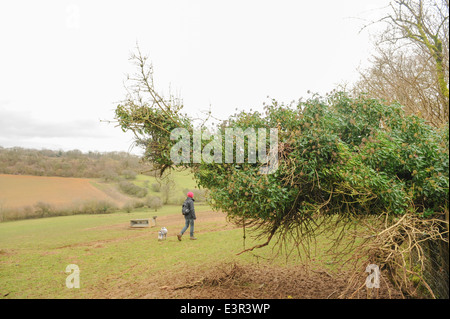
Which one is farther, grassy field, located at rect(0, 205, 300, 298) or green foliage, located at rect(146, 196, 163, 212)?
green foliage, located at rect(146, 196, 163, 212)

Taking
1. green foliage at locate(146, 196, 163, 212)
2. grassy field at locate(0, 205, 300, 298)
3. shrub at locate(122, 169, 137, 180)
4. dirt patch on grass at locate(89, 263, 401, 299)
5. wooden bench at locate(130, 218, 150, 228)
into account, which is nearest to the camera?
dirt patch on grass at locate(89, 263, 401, 299)

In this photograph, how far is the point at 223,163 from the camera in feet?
20.2

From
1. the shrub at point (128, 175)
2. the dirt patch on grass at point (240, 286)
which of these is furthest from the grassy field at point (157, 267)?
the shrub at point (128, 175)

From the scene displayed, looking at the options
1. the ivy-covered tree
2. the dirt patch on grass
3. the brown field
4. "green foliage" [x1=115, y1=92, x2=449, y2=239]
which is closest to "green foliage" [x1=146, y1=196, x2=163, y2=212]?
the brown field

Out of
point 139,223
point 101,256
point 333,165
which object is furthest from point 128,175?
point 333,165

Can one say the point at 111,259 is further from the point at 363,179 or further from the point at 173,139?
the point at 363,179

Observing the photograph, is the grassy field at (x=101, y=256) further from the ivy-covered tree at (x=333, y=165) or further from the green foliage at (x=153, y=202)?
the green foliage at (x=153, y=202)

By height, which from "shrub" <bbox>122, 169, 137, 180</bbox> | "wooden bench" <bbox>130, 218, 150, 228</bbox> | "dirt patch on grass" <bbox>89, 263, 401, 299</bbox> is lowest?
A: "wooden bench" <bbox>130, 218, 150, 228</bbox>

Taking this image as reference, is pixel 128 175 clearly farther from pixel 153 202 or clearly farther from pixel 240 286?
pixel 240 286

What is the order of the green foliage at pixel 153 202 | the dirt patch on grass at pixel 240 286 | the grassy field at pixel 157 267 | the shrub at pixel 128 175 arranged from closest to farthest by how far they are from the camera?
the dirt patch on grass at pixel 240 286 → the grassy field at pixel 157 267 → the green foliage at pixel 153 202 → the shrub at pixel 128 175

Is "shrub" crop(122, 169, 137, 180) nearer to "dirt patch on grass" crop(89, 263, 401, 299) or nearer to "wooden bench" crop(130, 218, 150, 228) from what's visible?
"wooden bench" crop(130, 218, 150, 228)

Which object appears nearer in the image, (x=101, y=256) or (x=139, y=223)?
(x=101, y=256)

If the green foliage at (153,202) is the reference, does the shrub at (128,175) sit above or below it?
above
